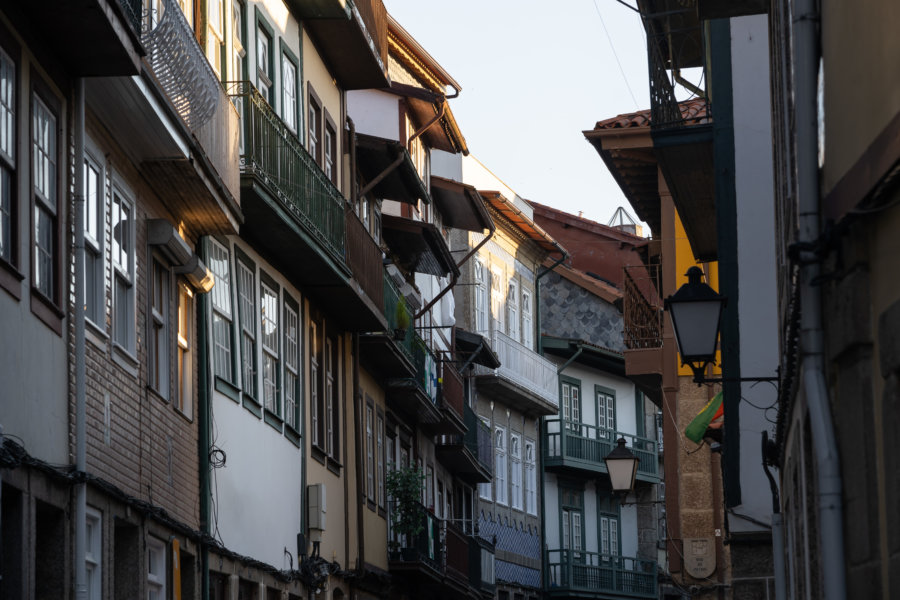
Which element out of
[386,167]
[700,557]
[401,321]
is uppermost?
[386,167]

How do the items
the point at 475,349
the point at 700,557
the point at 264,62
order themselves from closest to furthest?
the point at 264,62 → the point at 700,557 → the point at 475,349

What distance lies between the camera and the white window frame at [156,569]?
46.9 feet

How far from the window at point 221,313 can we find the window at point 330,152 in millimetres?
5070

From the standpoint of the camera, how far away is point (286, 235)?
61.9 ft

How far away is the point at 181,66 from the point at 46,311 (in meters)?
3.18

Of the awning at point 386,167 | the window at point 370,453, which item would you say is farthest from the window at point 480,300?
the window at point 370,453

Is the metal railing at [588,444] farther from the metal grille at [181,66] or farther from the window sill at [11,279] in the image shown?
the window sill at [11,279]

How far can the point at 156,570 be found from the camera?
14.5 meters

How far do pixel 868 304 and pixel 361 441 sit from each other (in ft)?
57.1

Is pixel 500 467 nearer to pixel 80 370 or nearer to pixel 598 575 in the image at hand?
pixel 598 575

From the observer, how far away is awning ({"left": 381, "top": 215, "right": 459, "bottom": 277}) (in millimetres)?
28328

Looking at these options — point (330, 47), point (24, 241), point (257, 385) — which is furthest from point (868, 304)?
point (330, 47)

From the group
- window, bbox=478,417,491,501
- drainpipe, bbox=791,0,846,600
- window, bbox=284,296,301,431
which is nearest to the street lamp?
window, bbox=284,296,301,431

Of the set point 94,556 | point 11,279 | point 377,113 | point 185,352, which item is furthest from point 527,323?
point 11,279
